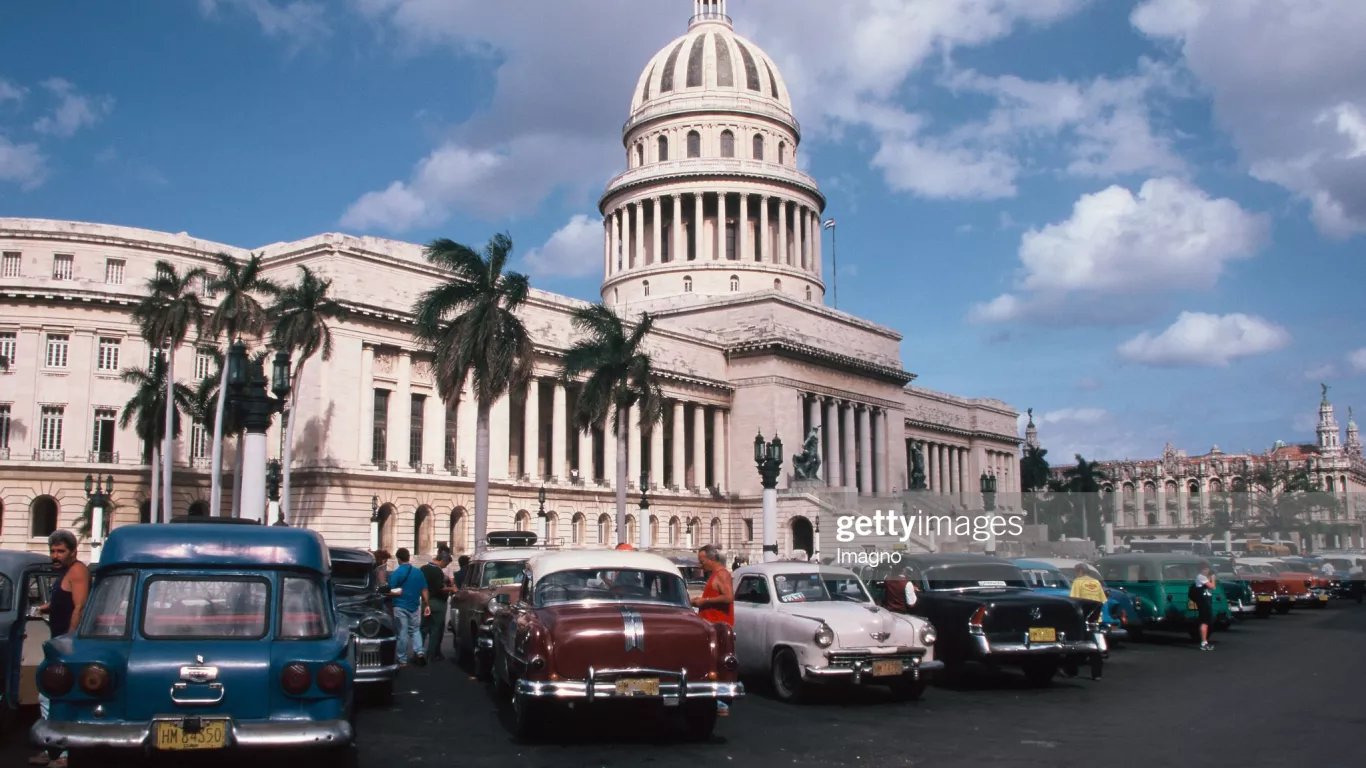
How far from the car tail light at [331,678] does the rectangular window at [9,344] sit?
45.4m

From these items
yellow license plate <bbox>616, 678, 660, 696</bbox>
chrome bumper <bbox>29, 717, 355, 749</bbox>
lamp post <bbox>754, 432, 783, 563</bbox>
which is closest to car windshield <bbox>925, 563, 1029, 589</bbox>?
yellow license plate <bbox>616, 678, 660, 696</bbox>

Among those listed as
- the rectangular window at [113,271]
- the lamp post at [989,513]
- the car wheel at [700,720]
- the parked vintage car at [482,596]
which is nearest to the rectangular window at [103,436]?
the rectangular window at [113,271]

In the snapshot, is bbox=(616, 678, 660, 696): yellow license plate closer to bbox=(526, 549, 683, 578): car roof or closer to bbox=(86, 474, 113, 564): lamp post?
bbox=(526, 549, 683, 578): car roof

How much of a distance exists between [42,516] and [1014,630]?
144 ft

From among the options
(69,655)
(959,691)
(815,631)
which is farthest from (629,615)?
(959,691)

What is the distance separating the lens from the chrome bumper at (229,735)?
334 inches

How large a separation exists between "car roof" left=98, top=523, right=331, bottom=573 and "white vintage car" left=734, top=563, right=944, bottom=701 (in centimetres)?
726

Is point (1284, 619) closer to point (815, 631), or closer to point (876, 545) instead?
point (815, 631)

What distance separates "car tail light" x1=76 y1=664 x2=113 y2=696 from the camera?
863cm

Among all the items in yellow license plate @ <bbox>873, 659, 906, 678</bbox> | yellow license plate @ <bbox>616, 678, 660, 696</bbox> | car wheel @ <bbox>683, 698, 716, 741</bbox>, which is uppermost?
yellow license plate @ <bbox>616, 678, 660, 696</bbox>

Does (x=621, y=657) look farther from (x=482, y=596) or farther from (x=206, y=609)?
(x=482, y=596)

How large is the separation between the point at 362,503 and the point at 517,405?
41.3ft

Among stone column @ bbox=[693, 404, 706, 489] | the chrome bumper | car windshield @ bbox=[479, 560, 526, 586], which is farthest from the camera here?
stone column @ bbox=[693, 404, 706, 489]

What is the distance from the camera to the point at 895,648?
15227mm
